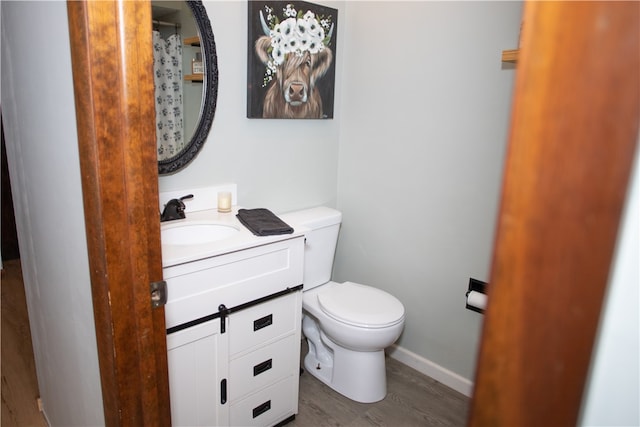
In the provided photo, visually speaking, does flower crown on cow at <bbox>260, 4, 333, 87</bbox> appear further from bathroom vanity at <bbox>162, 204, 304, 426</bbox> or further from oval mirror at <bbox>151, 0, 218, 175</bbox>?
bathroom vanity at <bbox>162, 204, 304, 426</bbox>

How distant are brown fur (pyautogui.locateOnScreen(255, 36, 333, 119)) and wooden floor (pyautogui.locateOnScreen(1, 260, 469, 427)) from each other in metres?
1.42

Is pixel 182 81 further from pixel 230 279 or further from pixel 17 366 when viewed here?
pixel 17 366

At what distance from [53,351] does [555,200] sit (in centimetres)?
174

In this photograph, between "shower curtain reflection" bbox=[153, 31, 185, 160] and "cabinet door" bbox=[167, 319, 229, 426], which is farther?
"shower curtain reflection" bbox=[153, 31, 185, 160]

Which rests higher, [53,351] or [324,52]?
[324,52]

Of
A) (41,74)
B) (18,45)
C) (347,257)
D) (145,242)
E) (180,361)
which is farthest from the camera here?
(347,257)

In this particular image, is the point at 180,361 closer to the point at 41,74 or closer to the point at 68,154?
the point at 68,154

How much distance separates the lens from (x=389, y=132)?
2334mm

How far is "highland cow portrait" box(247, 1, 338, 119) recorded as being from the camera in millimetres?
2021

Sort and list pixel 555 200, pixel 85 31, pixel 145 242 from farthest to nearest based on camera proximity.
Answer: pixel 145 242, pixel 85 31, pixel 555 200

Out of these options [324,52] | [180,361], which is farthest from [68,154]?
[324,52]

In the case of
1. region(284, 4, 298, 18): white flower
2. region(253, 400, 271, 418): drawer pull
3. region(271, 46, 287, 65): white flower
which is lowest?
region(253, 400, 271, 418): drawer pull

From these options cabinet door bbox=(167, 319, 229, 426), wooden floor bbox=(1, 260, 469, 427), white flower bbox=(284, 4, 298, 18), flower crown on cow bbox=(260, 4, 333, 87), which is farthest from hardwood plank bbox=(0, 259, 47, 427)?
white flower bbox=(284, 4, 298, 18)

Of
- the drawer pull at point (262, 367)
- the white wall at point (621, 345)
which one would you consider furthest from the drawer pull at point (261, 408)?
the white wall at point (621, 345)
